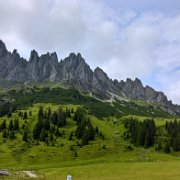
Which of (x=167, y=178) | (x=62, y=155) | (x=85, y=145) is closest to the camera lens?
(x=167, y=178)

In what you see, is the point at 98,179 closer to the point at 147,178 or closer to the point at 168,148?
the point at 147,178

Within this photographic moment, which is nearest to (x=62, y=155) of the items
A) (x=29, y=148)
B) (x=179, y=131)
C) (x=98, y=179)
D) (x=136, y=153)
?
(x=29, y=148)

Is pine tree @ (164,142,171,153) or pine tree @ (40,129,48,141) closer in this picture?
pine tree @ (164,142,171,153)

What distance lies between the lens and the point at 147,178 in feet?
202

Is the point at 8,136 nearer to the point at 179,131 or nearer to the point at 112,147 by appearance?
the point at 112,147

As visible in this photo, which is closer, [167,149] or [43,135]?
[167,149]

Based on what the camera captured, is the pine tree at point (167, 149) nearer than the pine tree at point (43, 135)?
Yes

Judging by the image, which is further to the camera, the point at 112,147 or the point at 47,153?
the point at 112,147

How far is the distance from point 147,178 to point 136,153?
102 m

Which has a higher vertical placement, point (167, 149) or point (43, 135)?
point (43, 135)

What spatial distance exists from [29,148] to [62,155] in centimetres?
1832

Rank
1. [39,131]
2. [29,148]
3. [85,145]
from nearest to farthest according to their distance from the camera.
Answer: [29,148] → [85,145] → [39,131]

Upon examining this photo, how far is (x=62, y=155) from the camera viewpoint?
517ft

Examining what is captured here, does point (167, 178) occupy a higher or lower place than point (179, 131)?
lower
